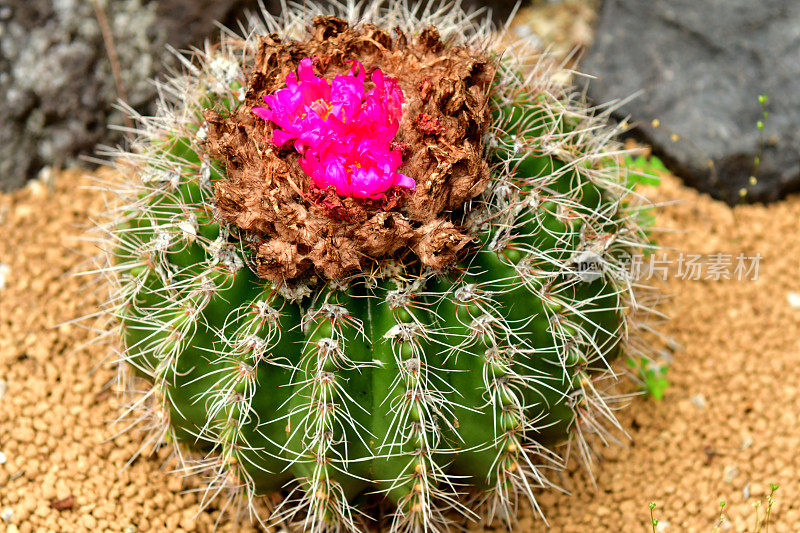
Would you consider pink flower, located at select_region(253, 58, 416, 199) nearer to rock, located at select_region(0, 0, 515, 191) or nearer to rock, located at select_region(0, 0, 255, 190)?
rock, located at select_region(0, 0, 515, 191)

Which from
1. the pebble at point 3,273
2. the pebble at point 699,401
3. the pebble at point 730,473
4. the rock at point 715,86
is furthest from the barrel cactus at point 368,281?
the rock at point 715,86

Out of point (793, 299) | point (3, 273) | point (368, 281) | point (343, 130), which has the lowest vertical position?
point (793, 299)

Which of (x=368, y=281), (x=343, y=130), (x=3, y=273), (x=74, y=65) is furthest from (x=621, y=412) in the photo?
(x=74, y=65)

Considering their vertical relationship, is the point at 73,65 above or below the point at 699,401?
above

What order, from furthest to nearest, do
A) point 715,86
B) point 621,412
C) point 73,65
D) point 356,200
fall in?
point 715,86 → point 73,65 → point 621,412 → point 356,200

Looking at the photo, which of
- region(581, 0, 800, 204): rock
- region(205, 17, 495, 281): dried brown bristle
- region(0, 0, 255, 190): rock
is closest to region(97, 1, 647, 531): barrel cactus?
region(205, 17, 495, 281): dried brown bristle

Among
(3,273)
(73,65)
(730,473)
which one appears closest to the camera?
(730,473)

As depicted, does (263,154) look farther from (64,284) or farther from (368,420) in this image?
(64,284)

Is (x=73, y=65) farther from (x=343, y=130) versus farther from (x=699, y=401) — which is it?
(x=699, y=401)

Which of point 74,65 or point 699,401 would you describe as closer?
point 699,401
